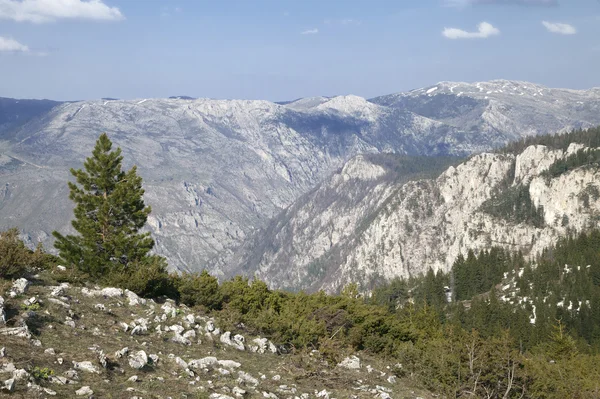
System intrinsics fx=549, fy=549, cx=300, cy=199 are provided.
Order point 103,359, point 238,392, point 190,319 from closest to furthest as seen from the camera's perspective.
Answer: point 103,359
point 238,392
point 190,319

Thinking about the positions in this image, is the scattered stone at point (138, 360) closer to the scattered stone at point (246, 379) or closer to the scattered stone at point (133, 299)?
the scattered stone at point (246, 379)

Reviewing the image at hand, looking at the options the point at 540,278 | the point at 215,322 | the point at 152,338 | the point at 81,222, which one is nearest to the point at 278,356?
the point at 215,322

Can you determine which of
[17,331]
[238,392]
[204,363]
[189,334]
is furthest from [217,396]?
[189,334]

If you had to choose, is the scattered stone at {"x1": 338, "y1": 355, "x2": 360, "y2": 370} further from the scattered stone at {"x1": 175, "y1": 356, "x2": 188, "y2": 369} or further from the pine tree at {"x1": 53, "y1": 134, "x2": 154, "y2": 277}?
the pine tree at {"x1": 53, "y1": 134, "x2": 154, "y2": 277}

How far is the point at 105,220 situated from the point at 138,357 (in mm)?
24103

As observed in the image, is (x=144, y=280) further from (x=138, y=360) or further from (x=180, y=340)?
(x=138, y=360)

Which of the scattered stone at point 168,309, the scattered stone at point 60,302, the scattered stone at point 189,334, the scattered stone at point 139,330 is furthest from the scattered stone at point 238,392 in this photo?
the scattered stone at point 60,302

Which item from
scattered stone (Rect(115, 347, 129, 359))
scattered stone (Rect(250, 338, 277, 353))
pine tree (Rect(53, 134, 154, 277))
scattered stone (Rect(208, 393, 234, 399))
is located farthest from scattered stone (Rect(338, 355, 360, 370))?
pine tree (Rect(53, 134, 154, 277))

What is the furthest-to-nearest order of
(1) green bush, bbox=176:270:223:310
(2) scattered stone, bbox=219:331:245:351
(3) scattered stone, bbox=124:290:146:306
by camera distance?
(1) green bush, bbox=176:270:223:310 < (3) scattered stone, bbox=124:290:146:306 < (2) scattered stone, bbox=219:331:245:351

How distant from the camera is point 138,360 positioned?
842 inches

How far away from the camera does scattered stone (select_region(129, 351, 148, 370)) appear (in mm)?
20873

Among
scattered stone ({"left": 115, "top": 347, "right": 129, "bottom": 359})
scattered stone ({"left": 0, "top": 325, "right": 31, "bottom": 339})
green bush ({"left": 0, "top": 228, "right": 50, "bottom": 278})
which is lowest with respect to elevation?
scattered stone ({"left": 115, "top": 347, "right": 129, "bottom": 359})

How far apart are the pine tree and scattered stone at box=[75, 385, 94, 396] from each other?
22908 millimetres

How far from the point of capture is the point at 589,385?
4453 cm
